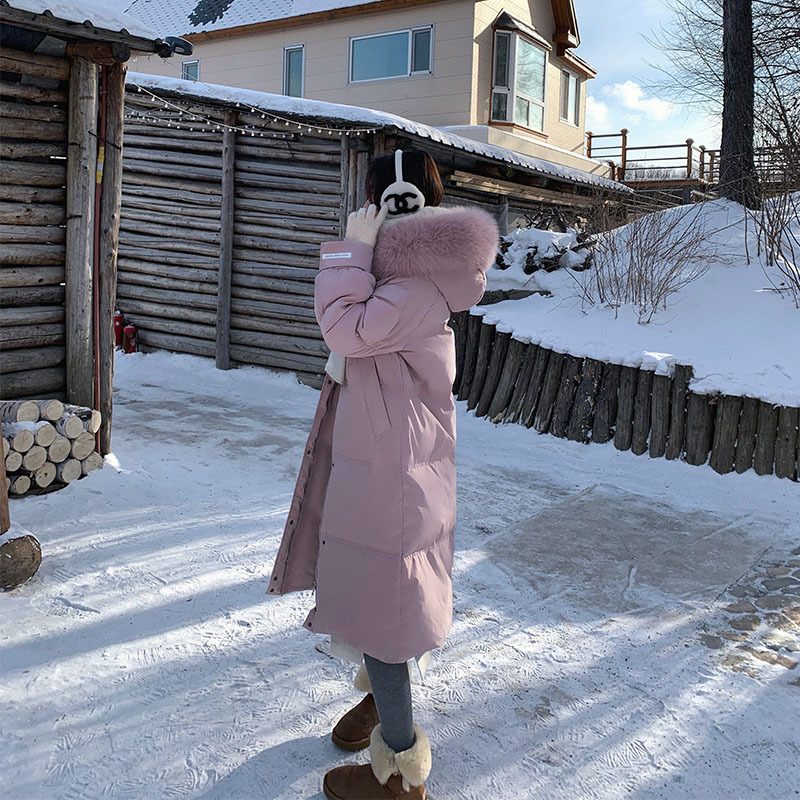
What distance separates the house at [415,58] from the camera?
46.1 feet

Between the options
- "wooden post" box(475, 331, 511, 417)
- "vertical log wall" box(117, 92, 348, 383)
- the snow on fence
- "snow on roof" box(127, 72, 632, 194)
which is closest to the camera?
the snow on fence

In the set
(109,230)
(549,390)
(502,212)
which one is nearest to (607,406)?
(549,390)

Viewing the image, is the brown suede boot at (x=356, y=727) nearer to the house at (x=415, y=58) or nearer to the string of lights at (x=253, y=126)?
the string of lights at (x=253, y=126)

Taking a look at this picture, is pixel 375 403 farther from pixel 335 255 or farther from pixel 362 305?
pixel 335 255

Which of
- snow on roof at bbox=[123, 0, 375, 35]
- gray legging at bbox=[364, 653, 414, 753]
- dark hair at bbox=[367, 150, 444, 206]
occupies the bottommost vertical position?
gray legging at bbox=[364, 653, 414, 753]

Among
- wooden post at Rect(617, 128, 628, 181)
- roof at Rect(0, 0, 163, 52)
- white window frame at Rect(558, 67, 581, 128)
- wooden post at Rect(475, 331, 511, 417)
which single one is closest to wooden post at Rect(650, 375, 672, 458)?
wooden post at Rect(475, 331, 511, 417)

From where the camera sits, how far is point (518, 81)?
49.5ft

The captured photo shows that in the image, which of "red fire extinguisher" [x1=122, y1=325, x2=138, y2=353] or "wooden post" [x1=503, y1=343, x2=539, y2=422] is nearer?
"wooden post" [x1=503, y1=343, x2=539, y2=422]

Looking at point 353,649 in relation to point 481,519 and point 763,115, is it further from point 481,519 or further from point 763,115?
point 763,115

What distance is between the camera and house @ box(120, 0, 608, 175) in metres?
14.1

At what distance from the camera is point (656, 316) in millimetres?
7996

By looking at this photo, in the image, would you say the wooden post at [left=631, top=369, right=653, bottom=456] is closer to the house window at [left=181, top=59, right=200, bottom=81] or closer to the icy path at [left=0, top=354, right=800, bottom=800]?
the icy path at [left=0, top=354, right=800, bottom=800]

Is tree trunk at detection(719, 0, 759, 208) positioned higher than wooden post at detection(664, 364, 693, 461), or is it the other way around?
tree trunk at detection(719, 0, 759, 208)

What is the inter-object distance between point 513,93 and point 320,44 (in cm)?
381
